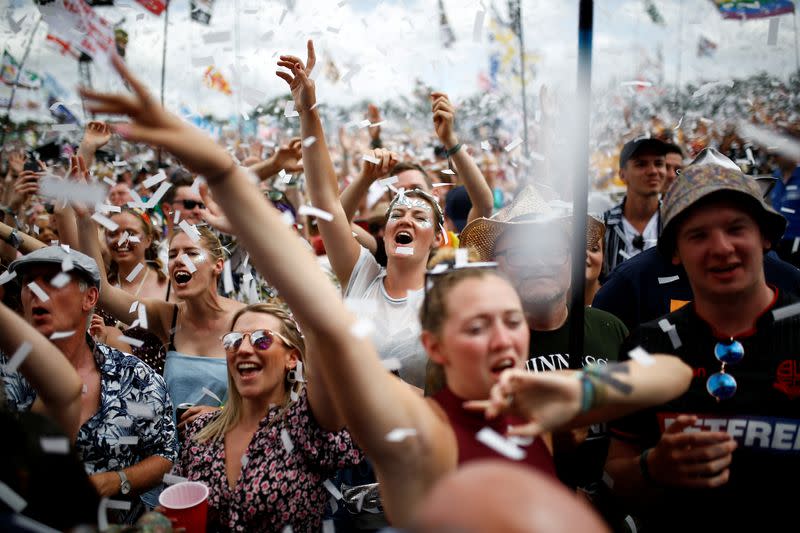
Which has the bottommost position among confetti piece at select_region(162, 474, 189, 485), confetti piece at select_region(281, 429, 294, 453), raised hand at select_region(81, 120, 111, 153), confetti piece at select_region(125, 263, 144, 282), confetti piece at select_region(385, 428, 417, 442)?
confetti piece at select_region(162, 474, 189, 485)

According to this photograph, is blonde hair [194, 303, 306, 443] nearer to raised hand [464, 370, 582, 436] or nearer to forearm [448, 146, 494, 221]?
raised hand [464, 370, 582, 436]

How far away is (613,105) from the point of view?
7285mm

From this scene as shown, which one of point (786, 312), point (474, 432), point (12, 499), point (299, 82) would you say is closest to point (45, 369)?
point (12, 499)

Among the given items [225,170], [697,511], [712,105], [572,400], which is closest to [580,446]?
[697,511]

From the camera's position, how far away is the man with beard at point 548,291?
2.44 meters

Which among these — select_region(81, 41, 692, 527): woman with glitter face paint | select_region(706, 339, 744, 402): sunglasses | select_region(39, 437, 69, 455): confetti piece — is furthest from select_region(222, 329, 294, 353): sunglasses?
select_region(706, 339, 744, 402): sunglasses

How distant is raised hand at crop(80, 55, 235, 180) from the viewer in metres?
1.39

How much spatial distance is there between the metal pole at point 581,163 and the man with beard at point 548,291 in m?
0.52

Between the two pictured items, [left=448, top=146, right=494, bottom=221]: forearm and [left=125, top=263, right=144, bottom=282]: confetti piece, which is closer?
[left=448, top=146, right=494, bottom=221]: forearm

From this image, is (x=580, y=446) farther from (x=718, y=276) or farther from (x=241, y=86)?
(x=241, y=86)

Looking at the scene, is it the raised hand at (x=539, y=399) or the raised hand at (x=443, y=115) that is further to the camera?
the raised hand at (x=443, y=115)

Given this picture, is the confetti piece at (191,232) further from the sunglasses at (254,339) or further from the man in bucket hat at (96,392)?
the sunglasses at (254,339)

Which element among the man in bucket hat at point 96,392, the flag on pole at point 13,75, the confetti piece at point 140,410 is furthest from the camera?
the flag on pole at point 13,75

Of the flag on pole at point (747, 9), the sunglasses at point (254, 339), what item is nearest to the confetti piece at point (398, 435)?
the sunglasses at point (254, 339)
